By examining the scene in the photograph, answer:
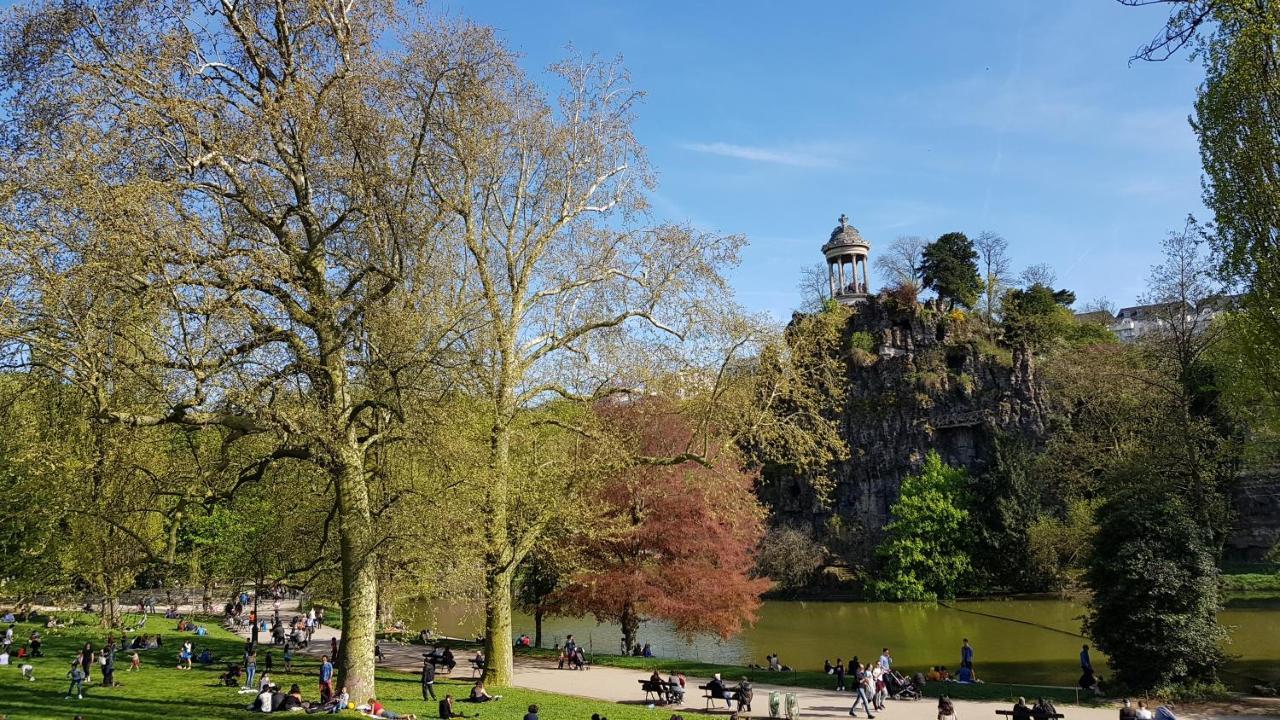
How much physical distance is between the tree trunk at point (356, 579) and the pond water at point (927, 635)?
6.66 ft

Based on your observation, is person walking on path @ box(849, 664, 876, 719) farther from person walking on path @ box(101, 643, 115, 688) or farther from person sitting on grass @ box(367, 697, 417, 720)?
person walking on path @ box(101, 643, 115, 688)

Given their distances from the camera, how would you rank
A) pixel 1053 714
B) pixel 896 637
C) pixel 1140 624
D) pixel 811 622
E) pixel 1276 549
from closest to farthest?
pixel 1053 714
pixel 1140 624
pixel 1276 549
pixel 896 637
pixel 811 622

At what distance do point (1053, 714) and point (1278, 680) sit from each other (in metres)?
9.20

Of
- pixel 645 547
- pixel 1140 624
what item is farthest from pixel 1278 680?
pixel 645 547

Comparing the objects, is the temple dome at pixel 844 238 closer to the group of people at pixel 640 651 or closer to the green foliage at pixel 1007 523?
the green foliage at pixel 1007 523

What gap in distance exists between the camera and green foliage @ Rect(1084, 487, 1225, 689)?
18.2m

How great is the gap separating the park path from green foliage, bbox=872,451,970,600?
2889 centimetres

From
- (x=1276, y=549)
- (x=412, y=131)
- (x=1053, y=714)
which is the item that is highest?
(x=412, y=131)

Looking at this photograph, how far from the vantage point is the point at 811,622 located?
39.4 m

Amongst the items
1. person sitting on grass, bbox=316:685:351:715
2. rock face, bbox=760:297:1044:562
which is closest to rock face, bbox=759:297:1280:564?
rock face, bbox=760:297:1044:562

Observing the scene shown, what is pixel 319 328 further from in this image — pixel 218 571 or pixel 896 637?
pixel 218 571

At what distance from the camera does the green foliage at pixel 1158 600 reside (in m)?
18.2

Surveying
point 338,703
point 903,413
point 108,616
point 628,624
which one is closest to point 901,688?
point 628,624

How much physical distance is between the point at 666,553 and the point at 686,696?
5.66 m
